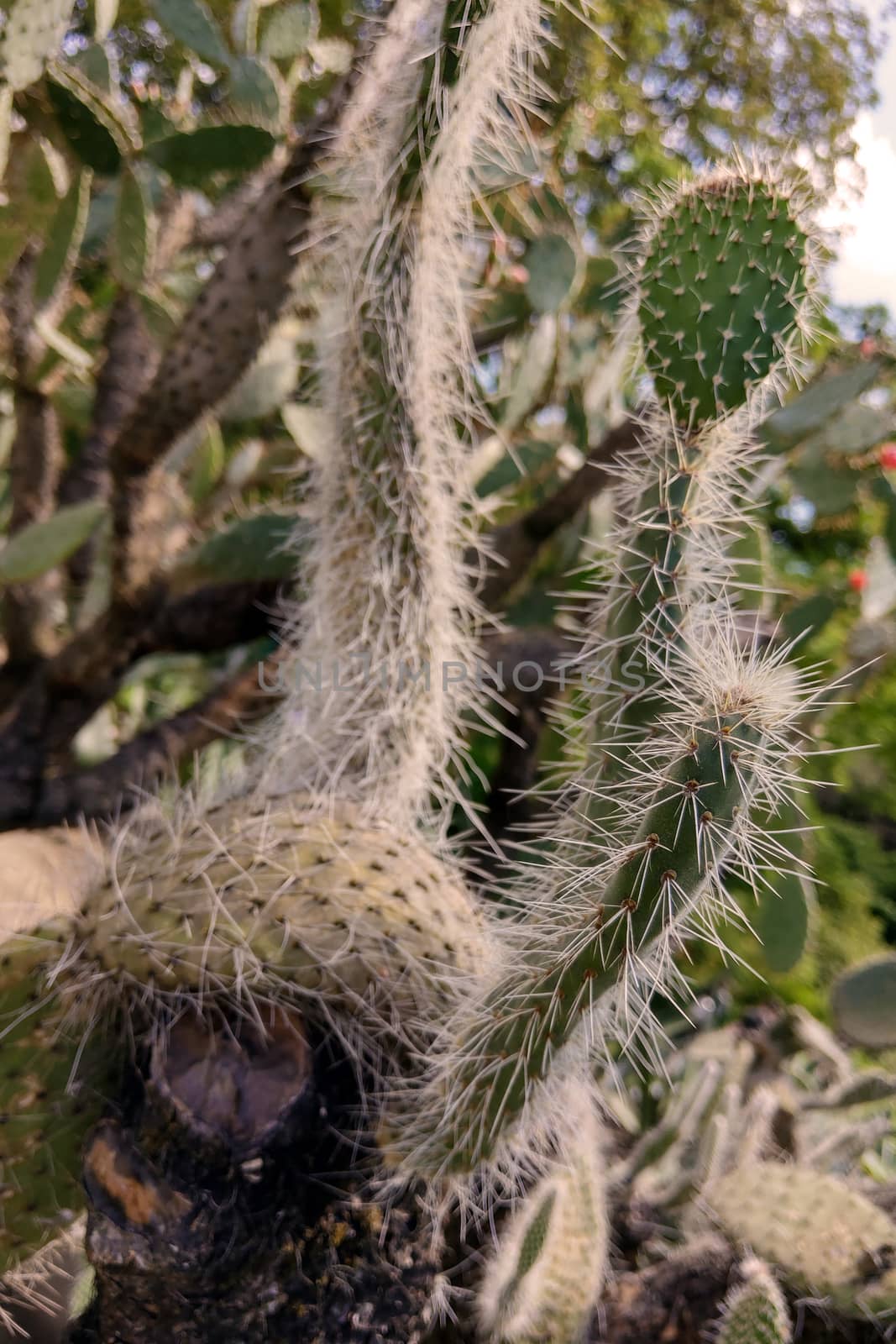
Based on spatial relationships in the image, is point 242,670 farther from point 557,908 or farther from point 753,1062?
point 753,1062

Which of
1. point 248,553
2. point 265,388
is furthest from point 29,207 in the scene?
point 248,553

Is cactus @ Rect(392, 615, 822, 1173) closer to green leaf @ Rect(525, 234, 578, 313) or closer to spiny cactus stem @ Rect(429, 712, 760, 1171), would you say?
spiny cactus stem @ Rect(429, 712, 760, 1171)

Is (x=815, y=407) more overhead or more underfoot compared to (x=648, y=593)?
more overhead

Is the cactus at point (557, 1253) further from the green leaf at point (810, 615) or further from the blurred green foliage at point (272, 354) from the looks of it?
the green leaf at point (810, 615)

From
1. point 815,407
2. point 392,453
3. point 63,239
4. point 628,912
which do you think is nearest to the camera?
point 628,912

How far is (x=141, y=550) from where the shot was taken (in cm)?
140

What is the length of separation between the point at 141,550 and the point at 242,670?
12.1 inches

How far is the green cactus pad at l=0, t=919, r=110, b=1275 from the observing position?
0.71m

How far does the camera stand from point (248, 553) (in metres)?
1.33

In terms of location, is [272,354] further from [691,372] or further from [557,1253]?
[557,1253]

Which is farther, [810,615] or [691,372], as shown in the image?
[810,615]

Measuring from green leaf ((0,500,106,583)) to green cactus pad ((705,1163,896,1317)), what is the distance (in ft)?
4.28

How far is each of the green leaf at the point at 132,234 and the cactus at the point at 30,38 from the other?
20 cm

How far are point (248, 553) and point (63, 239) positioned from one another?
49 cm
